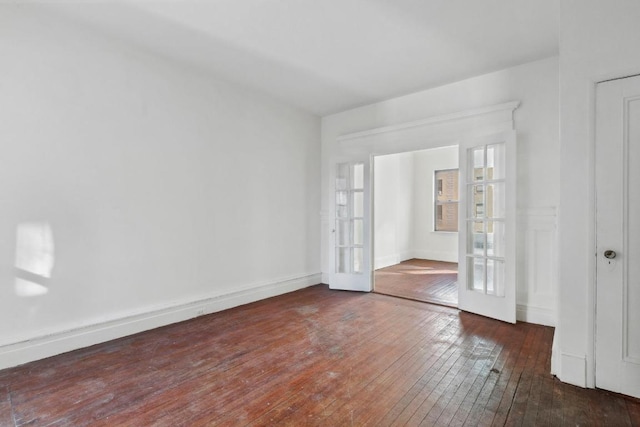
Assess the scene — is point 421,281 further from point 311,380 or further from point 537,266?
point 311,380

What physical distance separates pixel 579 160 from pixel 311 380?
8.03 ft

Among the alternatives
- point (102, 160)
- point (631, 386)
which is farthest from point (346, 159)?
point (631, 386)

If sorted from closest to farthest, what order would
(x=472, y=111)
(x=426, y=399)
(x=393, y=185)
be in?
1. (x=426, y=399)
2. (x=472, y=111)
3. (x=393, y=185)

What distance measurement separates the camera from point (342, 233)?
516cm

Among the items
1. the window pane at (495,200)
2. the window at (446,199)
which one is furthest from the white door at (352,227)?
the window at (446,199)

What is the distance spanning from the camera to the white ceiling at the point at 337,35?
2.62 meters

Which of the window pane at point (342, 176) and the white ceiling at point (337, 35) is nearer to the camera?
the white ceiling at point (337, 35)

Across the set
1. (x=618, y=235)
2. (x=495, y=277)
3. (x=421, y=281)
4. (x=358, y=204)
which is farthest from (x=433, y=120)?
(x=421, y=281)

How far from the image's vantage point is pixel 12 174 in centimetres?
257

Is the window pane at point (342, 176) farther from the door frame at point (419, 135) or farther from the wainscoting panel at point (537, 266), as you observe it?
the wainscoting panel at point (537, 266)

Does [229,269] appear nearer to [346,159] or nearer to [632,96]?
[346,159]

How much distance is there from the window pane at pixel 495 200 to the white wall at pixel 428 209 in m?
4.08

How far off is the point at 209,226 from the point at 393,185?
481cm

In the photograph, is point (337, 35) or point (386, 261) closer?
point (337, 35)
